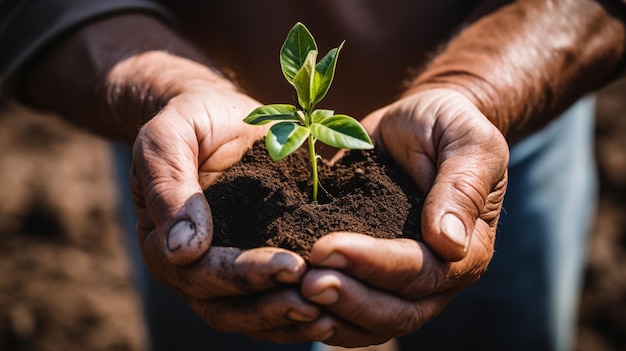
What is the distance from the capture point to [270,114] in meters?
1.65

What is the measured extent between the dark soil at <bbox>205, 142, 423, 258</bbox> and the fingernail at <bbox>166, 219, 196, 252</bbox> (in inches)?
3.3

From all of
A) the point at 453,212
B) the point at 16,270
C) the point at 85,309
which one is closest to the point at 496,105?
the point at 453,212

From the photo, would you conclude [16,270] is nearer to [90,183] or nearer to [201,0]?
[90,183]

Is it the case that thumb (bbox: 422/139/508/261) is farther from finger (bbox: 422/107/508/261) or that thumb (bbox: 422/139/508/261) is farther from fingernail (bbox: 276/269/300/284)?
fingernail (bbox: 276/269/300/284)

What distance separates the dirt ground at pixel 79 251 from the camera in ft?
12.2

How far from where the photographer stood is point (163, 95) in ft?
6.76

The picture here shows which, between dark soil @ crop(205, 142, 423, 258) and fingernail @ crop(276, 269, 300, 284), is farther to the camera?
dark soil @ crop(205, 142, 423, 258)

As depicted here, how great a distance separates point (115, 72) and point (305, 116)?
35.3 inches

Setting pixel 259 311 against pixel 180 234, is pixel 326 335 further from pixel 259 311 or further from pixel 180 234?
pixel 180 234

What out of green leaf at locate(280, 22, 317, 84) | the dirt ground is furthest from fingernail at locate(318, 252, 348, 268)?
the dirt ground

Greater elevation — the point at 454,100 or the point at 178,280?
the point at 454,100

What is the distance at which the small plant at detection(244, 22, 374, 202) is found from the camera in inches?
61.1

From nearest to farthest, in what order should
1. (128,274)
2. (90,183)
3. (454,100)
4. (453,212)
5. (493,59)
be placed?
(453,212) → (454,100) → (493,59) → (128,274) → (90,183)

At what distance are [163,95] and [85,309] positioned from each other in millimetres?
2202
